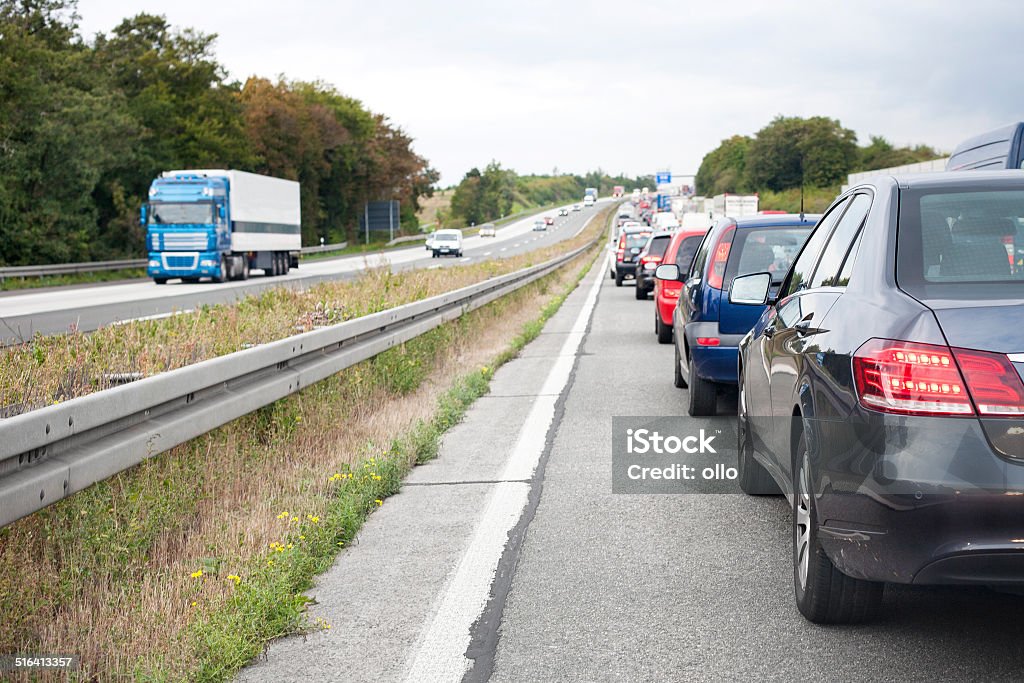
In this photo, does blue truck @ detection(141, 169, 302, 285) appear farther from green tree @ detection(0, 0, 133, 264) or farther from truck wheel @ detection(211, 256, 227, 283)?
green tree @ detection(0, 0, 133, 264)

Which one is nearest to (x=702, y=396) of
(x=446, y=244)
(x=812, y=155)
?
(x=446, y=244)

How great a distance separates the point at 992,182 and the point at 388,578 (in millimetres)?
2988

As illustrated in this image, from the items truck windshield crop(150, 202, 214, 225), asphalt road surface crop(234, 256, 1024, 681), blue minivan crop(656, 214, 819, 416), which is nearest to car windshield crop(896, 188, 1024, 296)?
asphalt road surface crop(234, 256, 1024, 681)

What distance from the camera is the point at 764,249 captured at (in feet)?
33.6

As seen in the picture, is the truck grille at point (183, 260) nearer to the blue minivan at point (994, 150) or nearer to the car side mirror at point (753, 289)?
the blue minivan at point (994, 150)

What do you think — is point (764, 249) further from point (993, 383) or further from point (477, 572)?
point (993, 383)

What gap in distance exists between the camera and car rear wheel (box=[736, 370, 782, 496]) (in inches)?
258

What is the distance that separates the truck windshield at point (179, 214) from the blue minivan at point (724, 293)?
1232 inches

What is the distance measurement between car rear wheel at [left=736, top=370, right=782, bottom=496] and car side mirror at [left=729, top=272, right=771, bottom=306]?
48cm

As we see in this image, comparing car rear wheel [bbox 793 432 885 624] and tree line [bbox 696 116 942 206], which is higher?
tree line [bbox 696 116 942 206]

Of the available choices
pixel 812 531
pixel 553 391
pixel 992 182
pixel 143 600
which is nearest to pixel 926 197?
pixel 992 182

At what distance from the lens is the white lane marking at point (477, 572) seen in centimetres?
430

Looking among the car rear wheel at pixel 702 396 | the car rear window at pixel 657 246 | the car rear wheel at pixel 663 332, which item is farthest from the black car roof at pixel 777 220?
the car rear window at pixel 657 246

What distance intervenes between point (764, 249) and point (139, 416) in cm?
622
